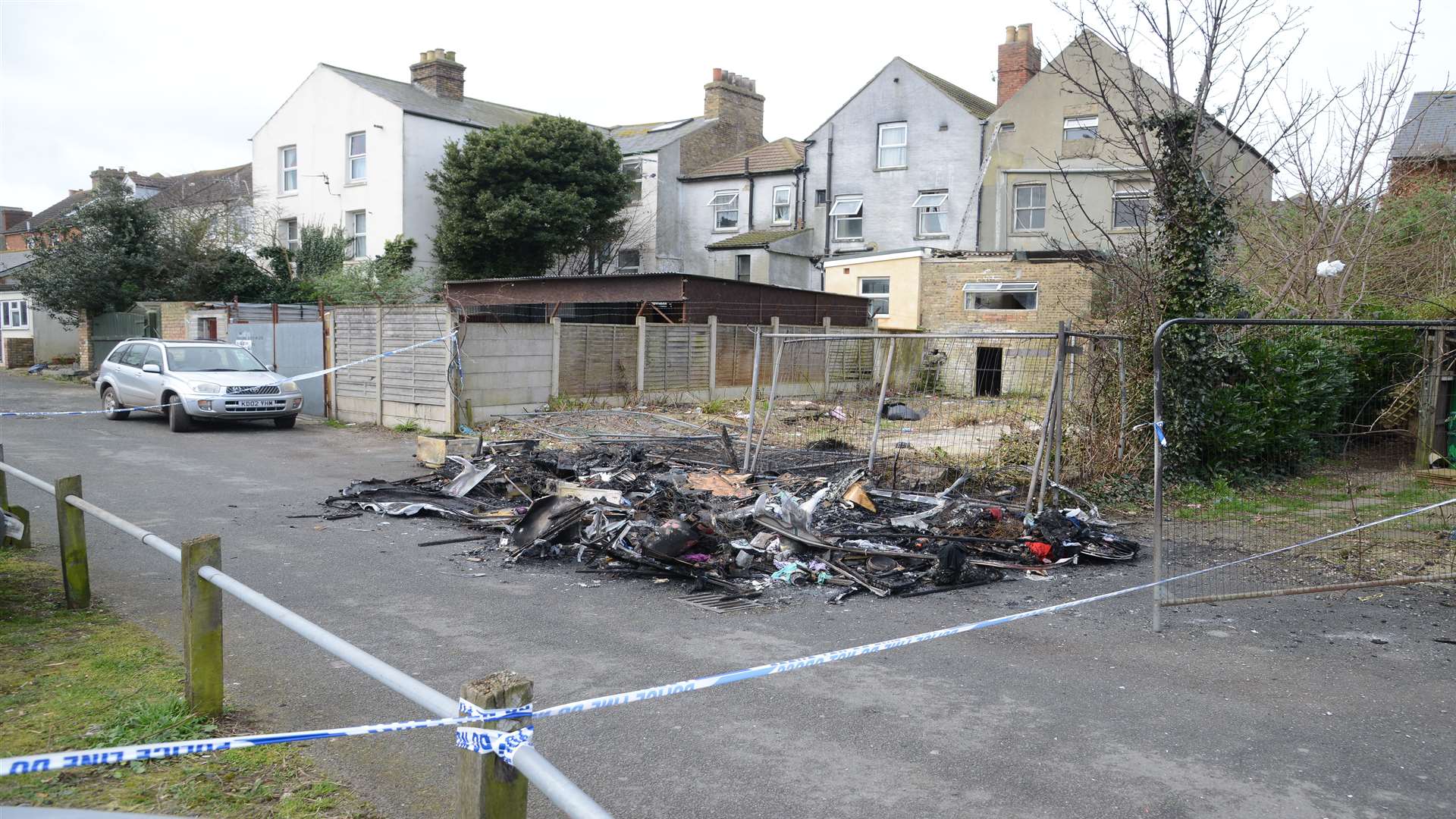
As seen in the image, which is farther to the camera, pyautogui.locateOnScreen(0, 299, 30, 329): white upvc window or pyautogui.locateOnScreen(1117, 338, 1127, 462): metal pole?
pyautogui.locateOnScreen(0, 299, 30, 329): white upvc window

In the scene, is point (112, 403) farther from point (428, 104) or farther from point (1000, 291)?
point (1000, 291)

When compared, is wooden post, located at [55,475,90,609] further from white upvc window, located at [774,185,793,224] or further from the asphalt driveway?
white upvc window, located at [774,185,793,224]

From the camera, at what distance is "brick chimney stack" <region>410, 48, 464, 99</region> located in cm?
3600

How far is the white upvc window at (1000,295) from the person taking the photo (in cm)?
2745

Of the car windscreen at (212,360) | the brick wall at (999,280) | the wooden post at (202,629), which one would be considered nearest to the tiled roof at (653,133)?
the brick wall at (999,280)

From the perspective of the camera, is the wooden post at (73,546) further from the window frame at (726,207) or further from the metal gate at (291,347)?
the window frame at (726,207)

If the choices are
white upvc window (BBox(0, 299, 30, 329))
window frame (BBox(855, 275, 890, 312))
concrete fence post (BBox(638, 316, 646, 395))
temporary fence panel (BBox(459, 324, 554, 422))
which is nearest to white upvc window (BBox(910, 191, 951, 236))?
window frame (BBox(855, 275, 890, 312))

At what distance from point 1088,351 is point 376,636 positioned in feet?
28.1

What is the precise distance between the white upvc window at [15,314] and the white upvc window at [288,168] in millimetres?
10618

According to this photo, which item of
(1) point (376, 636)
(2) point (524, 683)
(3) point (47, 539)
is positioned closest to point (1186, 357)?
(1) point (376, 636)

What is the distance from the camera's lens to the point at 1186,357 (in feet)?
36.6

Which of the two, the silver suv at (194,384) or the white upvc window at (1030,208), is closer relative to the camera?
the silver suv at (194,384)

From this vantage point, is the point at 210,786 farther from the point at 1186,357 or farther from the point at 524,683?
the point at 1186,357

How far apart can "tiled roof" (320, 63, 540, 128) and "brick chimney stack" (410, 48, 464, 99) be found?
A: 0.38 meters
